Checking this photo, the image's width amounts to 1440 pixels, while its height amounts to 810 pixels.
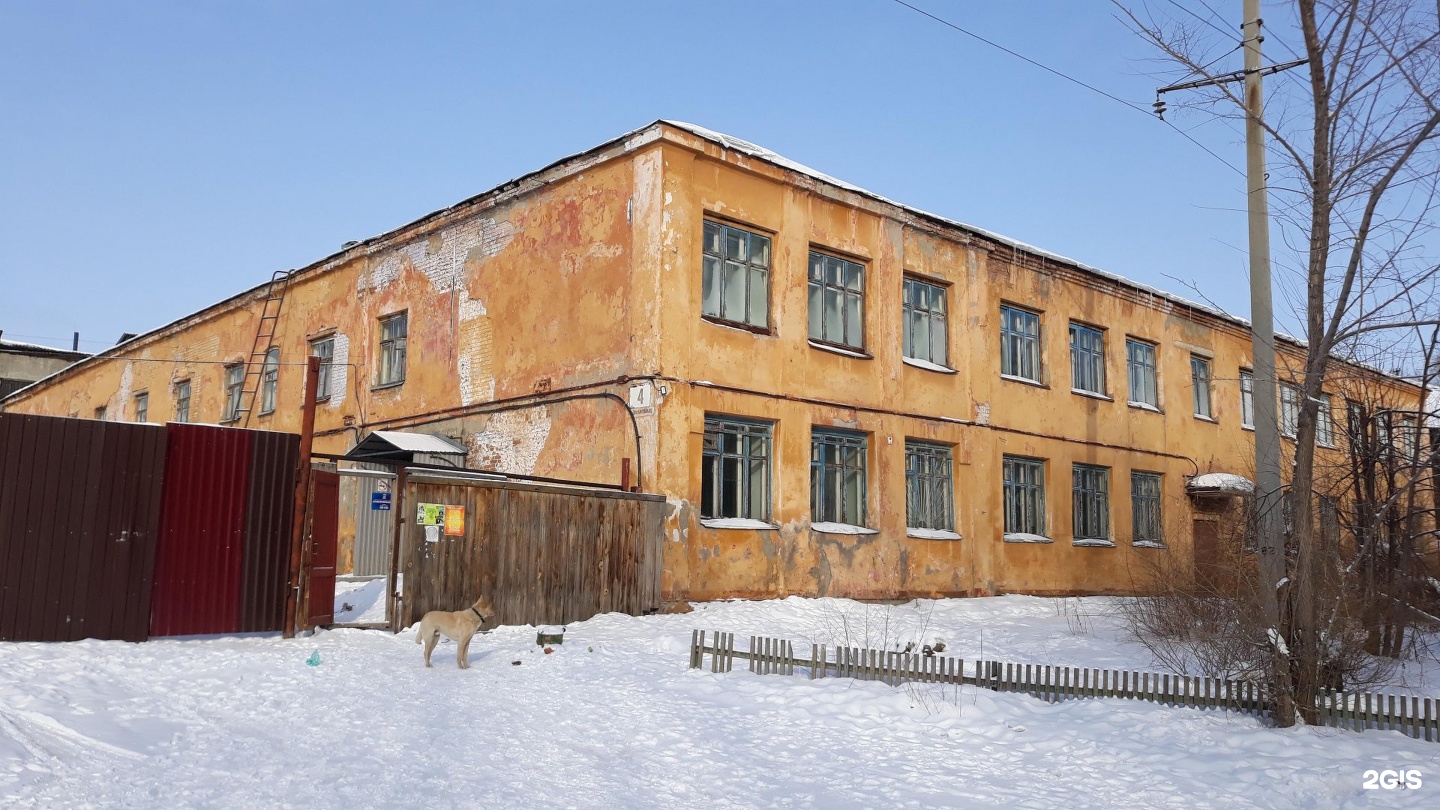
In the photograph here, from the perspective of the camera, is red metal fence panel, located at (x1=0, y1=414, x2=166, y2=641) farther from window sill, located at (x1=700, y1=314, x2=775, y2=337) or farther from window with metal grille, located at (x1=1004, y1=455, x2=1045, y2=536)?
window with metal grille, located at (x1=1004, y1=455, x2=1045, y2=536)

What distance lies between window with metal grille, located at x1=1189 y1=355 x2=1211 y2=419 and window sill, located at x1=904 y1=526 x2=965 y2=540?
10.2 metres

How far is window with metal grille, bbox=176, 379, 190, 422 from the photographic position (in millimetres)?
27562

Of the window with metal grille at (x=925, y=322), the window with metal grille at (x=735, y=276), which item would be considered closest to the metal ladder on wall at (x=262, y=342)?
the window with metal grille at (x=735, y=276)

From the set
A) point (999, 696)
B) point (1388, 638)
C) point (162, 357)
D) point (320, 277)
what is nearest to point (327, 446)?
point (320, 277)

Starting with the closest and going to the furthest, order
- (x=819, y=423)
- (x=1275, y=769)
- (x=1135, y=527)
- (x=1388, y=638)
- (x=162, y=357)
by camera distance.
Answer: (x=1275, y=769) < (x=1388, y=638) < (x=819, y=423) < (x=1135, y=527) < (x=162, y=357)

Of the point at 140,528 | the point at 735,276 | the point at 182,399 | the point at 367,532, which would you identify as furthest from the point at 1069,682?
the point at 182,399

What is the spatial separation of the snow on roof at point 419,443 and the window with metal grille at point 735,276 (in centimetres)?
520

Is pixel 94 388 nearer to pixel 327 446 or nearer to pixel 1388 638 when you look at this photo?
pixel 327 446

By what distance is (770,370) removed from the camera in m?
16.7

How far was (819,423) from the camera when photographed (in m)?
17.2

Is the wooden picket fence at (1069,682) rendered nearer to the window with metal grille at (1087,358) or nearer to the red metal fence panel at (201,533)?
the red metal fence panel at (201,533)

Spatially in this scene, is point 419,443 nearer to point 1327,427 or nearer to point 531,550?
point 531,550

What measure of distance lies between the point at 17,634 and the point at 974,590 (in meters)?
14.6

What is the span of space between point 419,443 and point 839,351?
23.5ft
